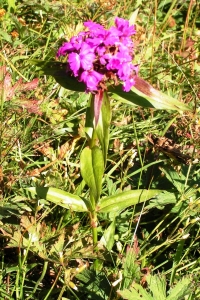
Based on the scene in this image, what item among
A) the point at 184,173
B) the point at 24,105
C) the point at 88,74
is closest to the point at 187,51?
the point at 184,173

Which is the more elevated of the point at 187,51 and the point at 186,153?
the point at 187,51

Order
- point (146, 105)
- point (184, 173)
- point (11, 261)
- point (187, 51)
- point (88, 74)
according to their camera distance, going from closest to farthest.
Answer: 1. point (88, 74)
2. point (146, 105)
3. point (11, 261)
4. point (184, 173)
5. point (187, 51)

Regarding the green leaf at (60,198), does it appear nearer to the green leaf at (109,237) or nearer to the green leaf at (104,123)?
the green leaf at (109,237)

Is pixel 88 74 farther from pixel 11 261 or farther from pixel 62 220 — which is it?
pixel 11 261

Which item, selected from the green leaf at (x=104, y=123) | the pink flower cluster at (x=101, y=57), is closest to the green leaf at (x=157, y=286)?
the green leaf at (x=104, y=123)

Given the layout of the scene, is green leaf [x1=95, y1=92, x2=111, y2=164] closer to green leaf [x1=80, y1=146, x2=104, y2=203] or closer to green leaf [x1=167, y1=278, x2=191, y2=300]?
green leaf [x1=80, y1=146, x2=104, y2=203]

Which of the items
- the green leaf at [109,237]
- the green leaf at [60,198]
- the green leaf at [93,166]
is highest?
the green leaf at [93,166]

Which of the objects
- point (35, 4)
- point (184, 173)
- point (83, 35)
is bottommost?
point (184, 173)

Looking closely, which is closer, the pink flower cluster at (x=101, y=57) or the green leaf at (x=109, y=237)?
the pink flower cluster at (x=101, y=57)
